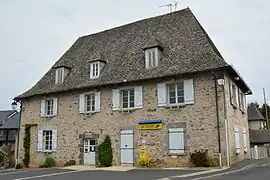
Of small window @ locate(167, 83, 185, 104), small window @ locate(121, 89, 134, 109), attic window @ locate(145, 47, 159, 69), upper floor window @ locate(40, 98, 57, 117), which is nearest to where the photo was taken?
small window @ locate(167, 83, 185, 104)

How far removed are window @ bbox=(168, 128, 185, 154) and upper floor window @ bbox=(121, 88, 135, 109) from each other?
9.81ft

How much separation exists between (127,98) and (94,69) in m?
3.25

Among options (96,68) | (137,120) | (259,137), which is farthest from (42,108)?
(259,137)

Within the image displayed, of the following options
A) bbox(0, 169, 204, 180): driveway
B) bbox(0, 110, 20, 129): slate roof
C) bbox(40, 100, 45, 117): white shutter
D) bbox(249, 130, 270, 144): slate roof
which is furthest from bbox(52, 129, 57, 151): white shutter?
bbox(249, 130, 270, 144): slate roof

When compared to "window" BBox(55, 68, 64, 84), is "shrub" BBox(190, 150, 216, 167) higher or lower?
lower

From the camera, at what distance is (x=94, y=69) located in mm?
19719

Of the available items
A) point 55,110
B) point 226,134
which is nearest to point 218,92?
point 226,134

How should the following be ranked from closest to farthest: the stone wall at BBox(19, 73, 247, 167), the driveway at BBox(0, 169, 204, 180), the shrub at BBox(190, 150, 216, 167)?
the driveway at BBox(0, 169, 204, 180) < the shrub at BBox(190, 150, 216, 167) < the stone wall at BBox(19, 73, 247, 167)

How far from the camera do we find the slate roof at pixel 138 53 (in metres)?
16.6

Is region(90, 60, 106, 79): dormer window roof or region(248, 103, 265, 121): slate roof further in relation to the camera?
region(248, 103, 265, 121): slate roof

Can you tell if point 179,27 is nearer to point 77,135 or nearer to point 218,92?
point 218,92

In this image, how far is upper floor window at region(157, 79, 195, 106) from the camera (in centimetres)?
1585

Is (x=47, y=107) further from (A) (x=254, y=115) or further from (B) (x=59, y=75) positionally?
(A) (x=254, y=115)

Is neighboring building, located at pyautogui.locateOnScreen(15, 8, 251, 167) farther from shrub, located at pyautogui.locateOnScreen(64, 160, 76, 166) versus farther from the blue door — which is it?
shrub, located at pyautogui.locateOnScreen(64, 160, 76, 166)
